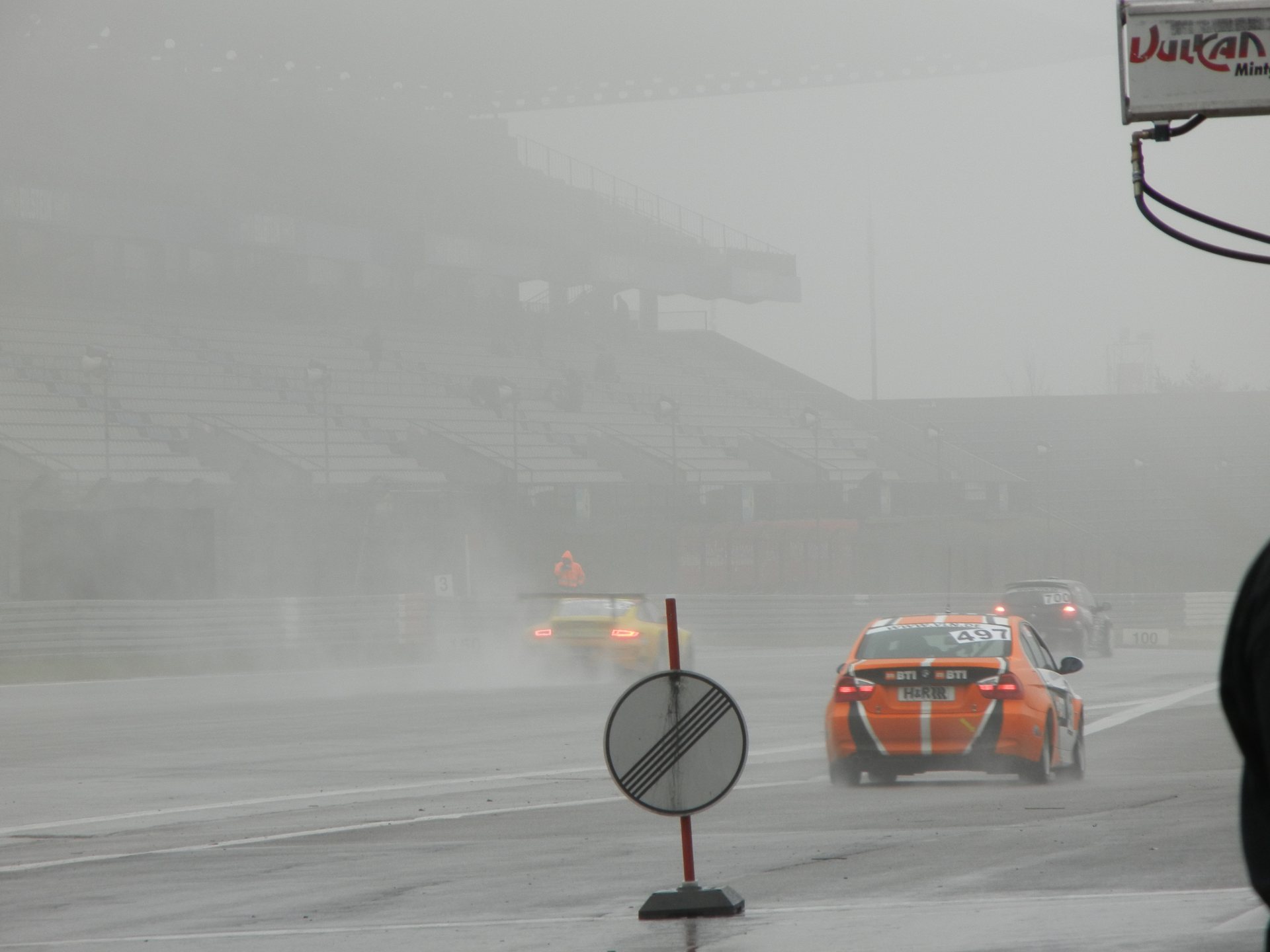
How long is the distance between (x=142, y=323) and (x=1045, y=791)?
159 ft

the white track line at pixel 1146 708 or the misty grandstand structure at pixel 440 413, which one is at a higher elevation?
the misty grandstand structure at pixel 440 413

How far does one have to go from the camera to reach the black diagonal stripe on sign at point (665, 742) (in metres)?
8.02

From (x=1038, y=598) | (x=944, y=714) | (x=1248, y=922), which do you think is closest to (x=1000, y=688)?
(x=944, y=714)

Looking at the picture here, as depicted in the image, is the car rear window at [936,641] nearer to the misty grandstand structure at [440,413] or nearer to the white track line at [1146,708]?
the white track line at [1146,708]

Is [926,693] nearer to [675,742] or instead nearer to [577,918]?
[675,742]

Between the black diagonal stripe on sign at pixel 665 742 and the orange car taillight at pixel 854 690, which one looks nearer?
the black diagonal stripe on sign at pixel 665 742

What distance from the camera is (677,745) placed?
8047 millimetres

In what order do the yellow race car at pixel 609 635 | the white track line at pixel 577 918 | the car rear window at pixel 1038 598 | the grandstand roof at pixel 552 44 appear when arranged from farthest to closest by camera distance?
the grandstand roof at pixel 552 44, the car rear window at pixel 1038 598, the yellow race car at pixel 609 635, the white track line at pixel 577 918

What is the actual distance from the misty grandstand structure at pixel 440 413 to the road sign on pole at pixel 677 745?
2633cm

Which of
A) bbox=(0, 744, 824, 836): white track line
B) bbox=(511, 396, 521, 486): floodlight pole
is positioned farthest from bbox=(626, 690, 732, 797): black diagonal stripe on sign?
bbox=(511, 396, 521, 486): floodlight pole

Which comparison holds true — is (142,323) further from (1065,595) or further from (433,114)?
(1065,595)

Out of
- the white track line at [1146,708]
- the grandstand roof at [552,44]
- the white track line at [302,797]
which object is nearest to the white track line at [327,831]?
the white track line at [302,797]

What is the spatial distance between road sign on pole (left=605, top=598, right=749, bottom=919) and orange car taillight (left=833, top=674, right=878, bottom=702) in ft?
17.8

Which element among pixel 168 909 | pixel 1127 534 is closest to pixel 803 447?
pixel 1127 534
